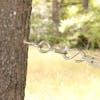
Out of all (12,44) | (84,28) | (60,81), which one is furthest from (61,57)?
(12,44)

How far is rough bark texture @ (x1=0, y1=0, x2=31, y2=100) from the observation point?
2375 mm

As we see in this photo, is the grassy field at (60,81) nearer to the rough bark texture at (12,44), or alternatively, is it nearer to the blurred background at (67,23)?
the blurred background at (67,23)

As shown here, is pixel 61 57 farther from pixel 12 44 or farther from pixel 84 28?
pixel 12 44

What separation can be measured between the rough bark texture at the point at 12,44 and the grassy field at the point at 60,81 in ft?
11.2

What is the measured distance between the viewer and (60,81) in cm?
719

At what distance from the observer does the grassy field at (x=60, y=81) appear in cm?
623

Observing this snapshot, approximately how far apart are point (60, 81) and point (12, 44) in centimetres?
482

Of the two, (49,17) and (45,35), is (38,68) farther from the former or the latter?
(49,17)

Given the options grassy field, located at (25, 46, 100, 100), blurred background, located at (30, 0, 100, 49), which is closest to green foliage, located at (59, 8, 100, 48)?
blurred background, located at (30, 0, 100, 49)

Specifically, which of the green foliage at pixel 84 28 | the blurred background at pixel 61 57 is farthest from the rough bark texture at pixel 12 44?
the green foliage at pixel 84 28

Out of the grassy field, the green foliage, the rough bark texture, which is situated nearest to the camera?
the rough bark texture

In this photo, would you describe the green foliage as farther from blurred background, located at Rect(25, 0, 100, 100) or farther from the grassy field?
the grassy field

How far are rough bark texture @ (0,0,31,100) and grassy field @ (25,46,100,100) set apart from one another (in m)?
3.41

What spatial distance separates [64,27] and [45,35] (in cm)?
109
